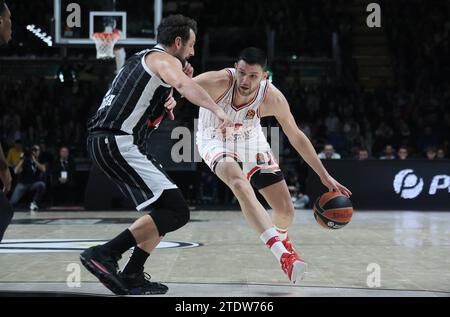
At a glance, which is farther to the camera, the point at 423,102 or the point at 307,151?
the point at 423,102

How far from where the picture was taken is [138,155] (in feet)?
16.3

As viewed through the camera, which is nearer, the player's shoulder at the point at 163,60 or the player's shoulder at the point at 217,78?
the player's shoulder at the point at 163,60

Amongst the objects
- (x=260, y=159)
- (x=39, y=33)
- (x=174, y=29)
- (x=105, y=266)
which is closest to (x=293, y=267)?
(x=105, y=266)

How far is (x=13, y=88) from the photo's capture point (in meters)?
21.4

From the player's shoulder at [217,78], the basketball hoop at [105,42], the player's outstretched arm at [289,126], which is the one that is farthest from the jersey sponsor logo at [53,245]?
the basketball hoop at [105,42]

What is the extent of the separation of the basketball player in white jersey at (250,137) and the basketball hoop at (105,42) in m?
7.53

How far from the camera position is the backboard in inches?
563

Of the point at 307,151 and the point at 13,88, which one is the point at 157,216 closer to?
the point at 307,151

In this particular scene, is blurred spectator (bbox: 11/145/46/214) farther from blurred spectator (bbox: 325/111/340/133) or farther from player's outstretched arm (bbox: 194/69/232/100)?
player's outstretched arm (bbox: 194/69/232/100)

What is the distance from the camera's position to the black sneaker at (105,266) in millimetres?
4832

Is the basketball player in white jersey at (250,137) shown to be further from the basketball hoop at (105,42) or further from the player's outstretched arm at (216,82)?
the basketball hoop at (105,42)
